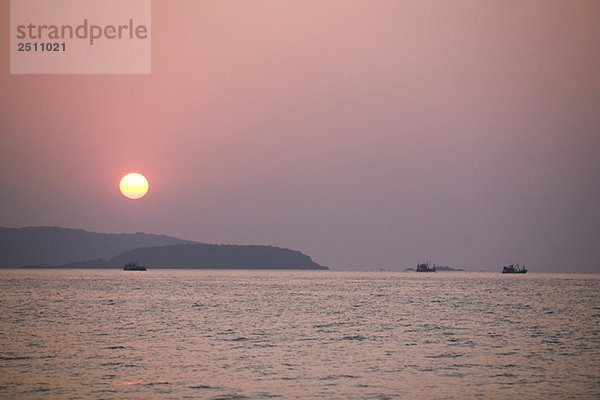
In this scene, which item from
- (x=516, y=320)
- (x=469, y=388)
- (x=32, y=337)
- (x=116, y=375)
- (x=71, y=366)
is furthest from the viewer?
(x=516, y=320)

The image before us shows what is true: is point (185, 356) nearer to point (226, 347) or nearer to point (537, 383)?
point (226, 347)

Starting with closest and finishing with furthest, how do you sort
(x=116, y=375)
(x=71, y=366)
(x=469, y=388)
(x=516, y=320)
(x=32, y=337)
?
(x=469, y=388) < (x=116, y=375) < (x=71, y=366) < (x=32, y=337) < (x=516, y=320)

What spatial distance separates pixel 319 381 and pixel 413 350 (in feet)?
51.4

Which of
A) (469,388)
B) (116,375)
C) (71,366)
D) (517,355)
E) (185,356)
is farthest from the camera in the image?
(517,355)

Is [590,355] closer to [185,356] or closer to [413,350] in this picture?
[413,350]

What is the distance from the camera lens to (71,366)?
39625mm

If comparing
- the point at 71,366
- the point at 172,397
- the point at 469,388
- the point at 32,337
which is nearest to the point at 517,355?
the point at 469,388

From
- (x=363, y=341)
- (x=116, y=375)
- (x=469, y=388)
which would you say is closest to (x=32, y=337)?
(x=116, y=375)

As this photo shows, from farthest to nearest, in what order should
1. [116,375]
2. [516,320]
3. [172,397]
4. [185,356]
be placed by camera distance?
[516,320] → [185,356] → [116,375] → [172,397]

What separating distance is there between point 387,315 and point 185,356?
138 feet

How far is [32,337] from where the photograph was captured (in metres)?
54.2

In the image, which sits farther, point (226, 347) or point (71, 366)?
point (226, 347)

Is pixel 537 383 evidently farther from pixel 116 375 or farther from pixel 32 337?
pixel 32 337

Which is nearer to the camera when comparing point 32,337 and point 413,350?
point 413,350
